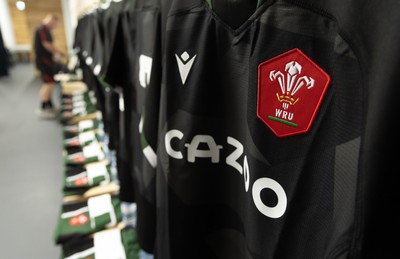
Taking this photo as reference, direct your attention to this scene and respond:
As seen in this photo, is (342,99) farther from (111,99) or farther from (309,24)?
(111,99)

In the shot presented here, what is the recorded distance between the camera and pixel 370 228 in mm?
291

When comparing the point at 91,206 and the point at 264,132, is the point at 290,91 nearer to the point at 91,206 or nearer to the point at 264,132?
the point at 264,132

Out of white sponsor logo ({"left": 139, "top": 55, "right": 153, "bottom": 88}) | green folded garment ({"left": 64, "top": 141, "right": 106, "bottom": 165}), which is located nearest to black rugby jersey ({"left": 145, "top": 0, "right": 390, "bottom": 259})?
white sponsor logo ({"left": 139, "top": 55, "right": 153, "bottom": 88})

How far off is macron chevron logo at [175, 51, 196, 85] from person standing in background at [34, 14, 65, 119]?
3.19 m

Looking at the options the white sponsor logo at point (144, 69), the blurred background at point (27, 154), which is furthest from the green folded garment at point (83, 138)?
the white sponsor logo at point (144, 69)

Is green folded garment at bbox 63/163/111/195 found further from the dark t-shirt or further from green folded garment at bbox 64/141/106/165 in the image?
the dark t-shirt

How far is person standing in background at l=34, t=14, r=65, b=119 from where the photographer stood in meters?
3.04

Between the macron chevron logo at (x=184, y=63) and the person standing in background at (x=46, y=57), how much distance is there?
319 cm

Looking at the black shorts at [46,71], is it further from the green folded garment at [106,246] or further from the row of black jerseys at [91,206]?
the green folded garment at [106,246]

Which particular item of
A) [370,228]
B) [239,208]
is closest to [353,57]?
[370,228]

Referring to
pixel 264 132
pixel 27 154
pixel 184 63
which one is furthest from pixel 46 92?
pixel 264 132

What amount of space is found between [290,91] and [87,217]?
1.35 metres

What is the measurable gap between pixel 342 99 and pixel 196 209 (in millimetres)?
379

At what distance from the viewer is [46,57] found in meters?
3.10
